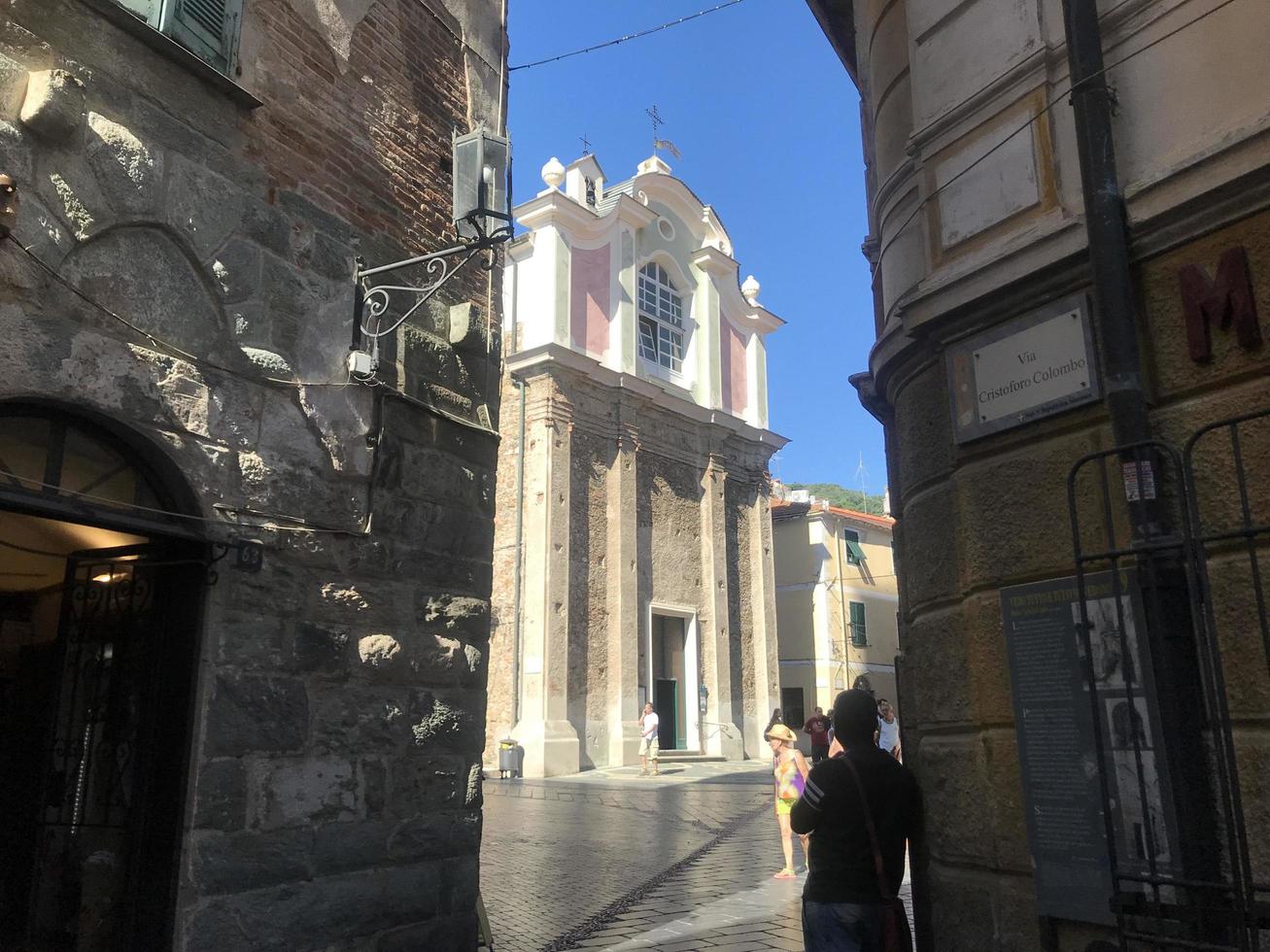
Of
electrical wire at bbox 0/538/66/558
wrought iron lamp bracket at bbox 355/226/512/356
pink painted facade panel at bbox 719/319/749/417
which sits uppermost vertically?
pink painted facade panel at bbox 719/319/749/417

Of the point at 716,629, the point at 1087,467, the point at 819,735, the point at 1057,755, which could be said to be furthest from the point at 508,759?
the point at 1087,467

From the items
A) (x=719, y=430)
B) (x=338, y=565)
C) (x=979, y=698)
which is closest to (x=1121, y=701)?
(x=979, y=698)

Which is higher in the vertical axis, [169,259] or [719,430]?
[719,430]

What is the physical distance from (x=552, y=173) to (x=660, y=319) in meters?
4.78

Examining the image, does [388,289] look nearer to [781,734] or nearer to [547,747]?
[781,734]

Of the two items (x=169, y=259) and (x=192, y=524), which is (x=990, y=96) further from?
(x=192, y=524)

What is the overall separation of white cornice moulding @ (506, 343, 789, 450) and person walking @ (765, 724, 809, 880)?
1589 cm

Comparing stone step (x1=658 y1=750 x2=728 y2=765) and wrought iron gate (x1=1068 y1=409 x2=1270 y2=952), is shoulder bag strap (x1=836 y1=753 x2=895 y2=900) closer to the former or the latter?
wrought iron gate (x1=1068 y1=409 x2=1270 y2=952)

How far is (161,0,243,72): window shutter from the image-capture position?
4.99m

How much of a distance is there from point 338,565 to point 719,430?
76.0 ft

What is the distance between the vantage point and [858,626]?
34812 millimetres

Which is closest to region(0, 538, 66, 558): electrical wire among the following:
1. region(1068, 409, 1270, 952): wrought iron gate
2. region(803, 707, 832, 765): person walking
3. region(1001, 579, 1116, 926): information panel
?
region(1001, 579, 1116, 926): information panel

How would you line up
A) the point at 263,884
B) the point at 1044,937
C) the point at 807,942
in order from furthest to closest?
1. the point at 263,884
2. the point at 1044,937
3. the point at 807,942

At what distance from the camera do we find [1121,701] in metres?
3.82
